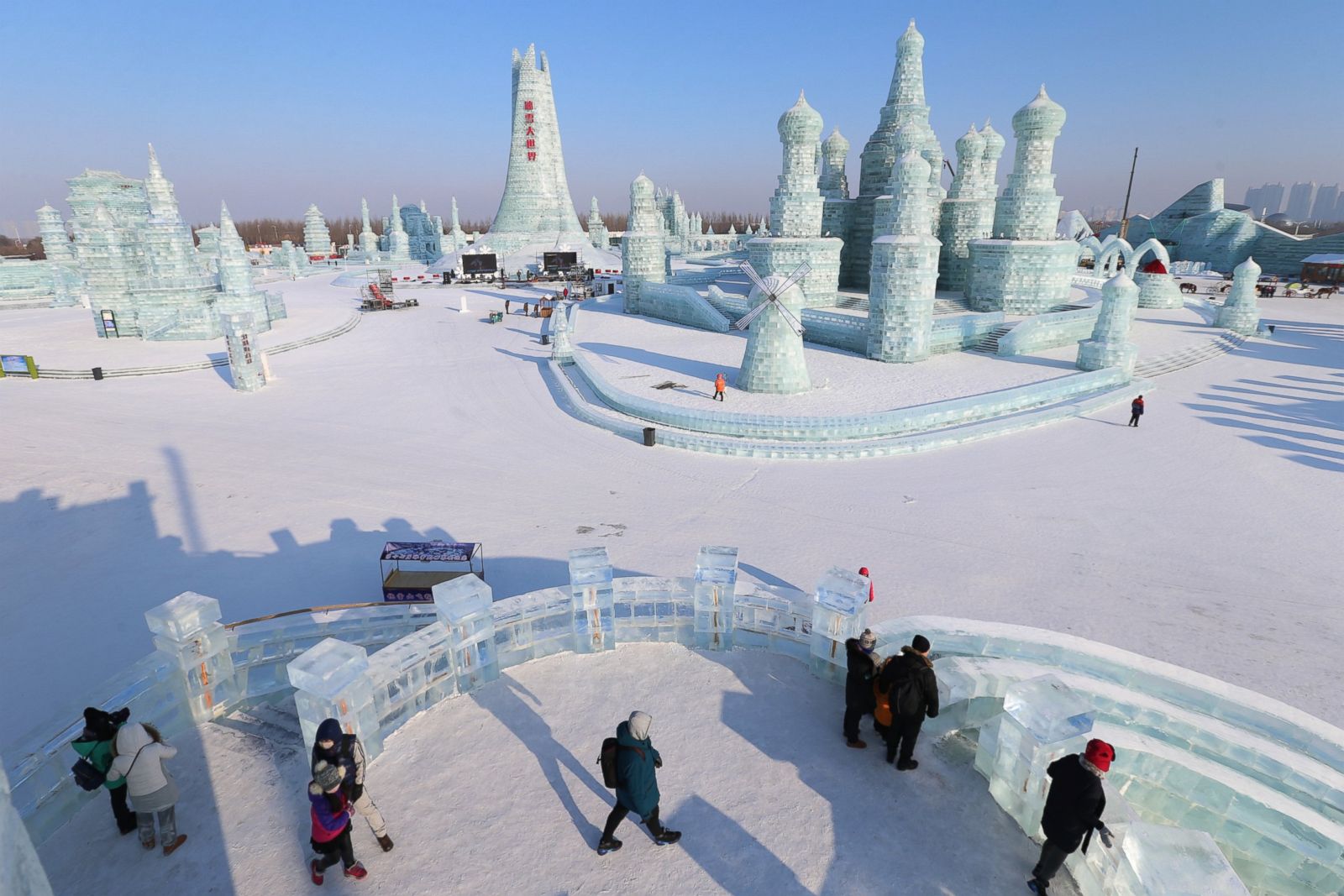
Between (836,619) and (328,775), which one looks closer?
(328,775)

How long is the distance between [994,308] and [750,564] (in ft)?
76.0

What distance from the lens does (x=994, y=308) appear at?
1136 inches

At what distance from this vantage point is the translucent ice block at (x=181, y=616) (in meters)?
6.52

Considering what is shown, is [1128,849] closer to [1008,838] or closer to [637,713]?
[1008,838]

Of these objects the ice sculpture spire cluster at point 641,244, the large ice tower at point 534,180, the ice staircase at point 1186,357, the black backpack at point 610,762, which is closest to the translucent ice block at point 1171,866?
the black backpack at point 610,762

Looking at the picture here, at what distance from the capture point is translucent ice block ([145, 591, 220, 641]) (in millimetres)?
6516

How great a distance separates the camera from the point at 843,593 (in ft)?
22.8

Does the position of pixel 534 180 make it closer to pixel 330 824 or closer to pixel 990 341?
pixel 990 341

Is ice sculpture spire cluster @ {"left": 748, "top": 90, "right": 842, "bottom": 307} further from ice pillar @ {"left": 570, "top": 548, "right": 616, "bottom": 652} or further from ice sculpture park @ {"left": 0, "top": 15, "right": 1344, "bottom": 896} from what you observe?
ice pillar @ {"left": 570, "top": 548, "right": 616, "bottom": 652}

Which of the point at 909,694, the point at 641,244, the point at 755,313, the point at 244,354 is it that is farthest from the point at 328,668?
the point at 641,244

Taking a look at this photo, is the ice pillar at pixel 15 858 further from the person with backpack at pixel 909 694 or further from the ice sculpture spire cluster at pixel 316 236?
the ice sculpture spire cluster at pixel 316 236

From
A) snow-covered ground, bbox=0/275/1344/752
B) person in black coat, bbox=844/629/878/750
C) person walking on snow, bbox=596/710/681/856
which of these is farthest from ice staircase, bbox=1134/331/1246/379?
person walking on snow, bbox=596/710/681/856

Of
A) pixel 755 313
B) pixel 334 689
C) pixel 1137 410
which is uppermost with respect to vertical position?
pixel 755 313

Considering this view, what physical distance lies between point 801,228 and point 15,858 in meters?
31.1
